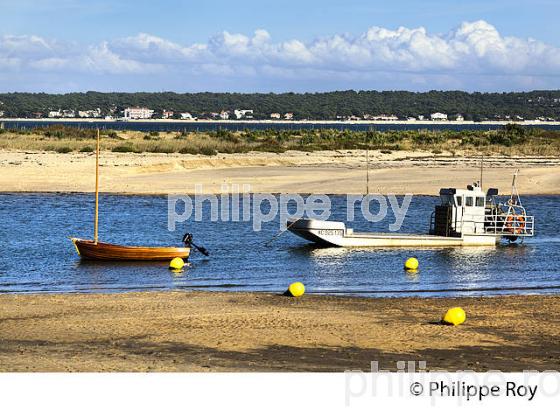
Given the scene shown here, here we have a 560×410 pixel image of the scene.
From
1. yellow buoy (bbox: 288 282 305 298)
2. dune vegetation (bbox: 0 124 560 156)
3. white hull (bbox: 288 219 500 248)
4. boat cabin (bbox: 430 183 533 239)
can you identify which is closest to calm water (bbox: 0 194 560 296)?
white hull (bbox: 288 219 500 248)

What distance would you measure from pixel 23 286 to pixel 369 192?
32351 millimetres

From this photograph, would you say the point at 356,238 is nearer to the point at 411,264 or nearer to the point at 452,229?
the point at 452,229

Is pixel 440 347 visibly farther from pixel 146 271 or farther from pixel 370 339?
pixel 146 271

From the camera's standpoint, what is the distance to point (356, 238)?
3747 cm

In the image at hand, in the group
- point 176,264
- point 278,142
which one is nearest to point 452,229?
point 176,264

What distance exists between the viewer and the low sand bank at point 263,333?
17094mm

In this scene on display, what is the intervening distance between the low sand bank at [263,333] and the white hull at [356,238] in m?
11.9

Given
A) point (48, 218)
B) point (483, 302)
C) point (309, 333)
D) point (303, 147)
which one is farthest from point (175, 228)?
point (303, 147)

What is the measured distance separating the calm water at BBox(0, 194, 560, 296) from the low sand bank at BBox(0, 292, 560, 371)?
8.18 feet

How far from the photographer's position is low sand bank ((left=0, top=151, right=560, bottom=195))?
2324 inches

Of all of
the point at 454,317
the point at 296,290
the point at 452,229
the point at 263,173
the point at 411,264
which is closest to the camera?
the point at 454,317

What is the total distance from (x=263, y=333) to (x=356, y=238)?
18.0 meters

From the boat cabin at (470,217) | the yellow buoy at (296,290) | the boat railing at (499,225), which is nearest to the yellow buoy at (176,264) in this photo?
the yellow buoy at (296,290)

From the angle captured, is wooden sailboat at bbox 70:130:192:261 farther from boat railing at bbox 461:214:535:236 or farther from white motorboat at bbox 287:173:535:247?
boat railing at bbox 461:214:535:236
